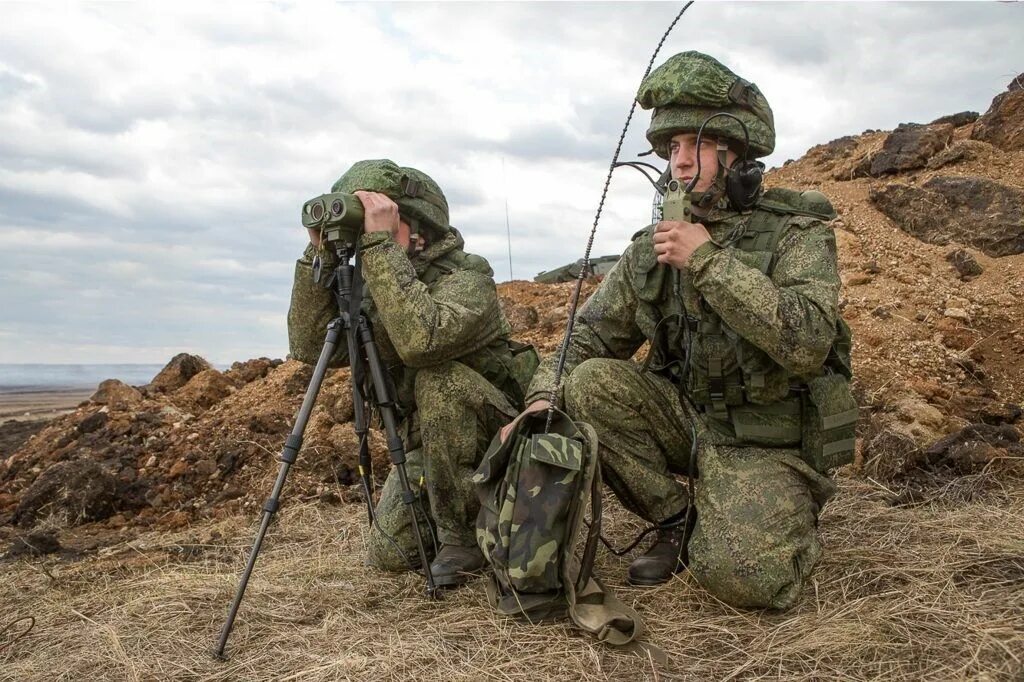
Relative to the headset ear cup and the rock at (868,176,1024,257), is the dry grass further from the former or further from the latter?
the rock at (868,176,1024,257)

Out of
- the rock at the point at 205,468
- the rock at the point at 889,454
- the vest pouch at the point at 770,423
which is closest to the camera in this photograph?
the vest pouch at the point at 770,423

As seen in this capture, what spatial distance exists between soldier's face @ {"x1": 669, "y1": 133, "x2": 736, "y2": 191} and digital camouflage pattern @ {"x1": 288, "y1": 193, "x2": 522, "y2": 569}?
38.9 inches

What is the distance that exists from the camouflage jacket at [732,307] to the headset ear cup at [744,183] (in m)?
0.06

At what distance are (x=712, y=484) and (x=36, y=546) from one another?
3.91 meters

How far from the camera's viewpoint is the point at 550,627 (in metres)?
3.37

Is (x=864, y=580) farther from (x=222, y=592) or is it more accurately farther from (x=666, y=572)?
(x=222, y=592)

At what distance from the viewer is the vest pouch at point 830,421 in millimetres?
3672

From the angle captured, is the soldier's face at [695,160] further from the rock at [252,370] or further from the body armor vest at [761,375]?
the rock at [252,370]

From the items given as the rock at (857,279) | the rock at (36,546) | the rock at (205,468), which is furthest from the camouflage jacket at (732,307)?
the rock at (857,279)

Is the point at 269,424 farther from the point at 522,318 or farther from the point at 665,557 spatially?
the point at 665,557

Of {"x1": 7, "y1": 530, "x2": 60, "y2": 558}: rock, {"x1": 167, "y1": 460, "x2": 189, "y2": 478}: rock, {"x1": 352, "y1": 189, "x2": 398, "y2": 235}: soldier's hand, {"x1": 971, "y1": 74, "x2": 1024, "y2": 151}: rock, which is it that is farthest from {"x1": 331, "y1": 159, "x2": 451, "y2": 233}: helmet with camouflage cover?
{"x1": 971, "y1": 74, "x2": 1024, "y2": 151}: rock

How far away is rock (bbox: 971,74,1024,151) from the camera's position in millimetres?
8656

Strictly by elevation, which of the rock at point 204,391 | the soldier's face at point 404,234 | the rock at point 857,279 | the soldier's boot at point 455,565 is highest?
the rock at point 857,279

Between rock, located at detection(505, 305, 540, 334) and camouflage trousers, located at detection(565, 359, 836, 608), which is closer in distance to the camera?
camouflage trousers, located at detection(565, 359, 836, 608)
